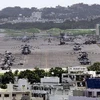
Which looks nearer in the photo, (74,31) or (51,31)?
(74,31)

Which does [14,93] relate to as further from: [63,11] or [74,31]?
[63,11]

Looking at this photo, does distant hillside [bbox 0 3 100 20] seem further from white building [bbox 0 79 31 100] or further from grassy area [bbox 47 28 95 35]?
white building [bbox 0 79 31 100]

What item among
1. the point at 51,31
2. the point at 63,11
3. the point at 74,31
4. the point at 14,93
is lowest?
the point at 51,31

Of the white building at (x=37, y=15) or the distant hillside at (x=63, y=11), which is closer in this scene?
the distant hillside at (x=63, y=11)

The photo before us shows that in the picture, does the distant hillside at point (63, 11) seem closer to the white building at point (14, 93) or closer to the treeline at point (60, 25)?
the treeline at point (60, 25)

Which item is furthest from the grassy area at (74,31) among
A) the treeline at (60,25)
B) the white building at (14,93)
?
the white building at (14,93)

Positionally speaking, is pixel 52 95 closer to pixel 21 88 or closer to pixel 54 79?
pixel 21 88

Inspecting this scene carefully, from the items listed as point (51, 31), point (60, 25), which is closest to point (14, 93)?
point (51, 31)

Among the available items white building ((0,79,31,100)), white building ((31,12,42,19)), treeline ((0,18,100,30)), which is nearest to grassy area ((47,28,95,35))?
treeline ((0,18,100,30))

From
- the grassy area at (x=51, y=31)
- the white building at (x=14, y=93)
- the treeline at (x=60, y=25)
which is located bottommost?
the grassy area at (x=51, y=31)

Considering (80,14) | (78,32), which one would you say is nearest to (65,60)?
(78,32)
